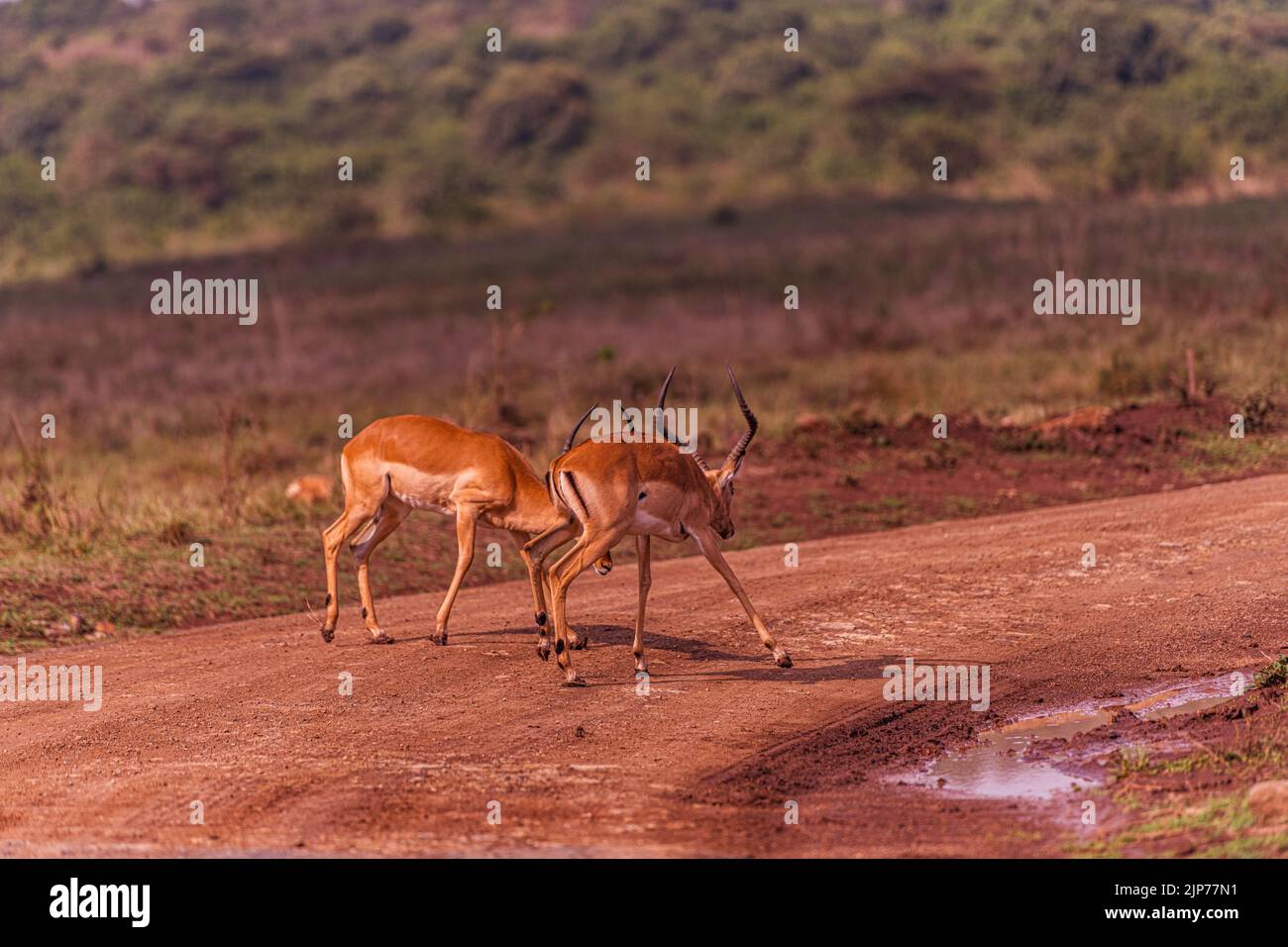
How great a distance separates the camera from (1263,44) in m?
61.4

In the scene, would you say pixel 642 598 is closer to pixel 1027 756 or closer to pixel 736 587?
pixel 736 587

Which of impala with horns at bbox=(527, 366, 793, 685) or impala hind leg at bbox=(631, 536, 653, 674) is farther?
impala hind leg at bbox=(631, 536, 653, 674)

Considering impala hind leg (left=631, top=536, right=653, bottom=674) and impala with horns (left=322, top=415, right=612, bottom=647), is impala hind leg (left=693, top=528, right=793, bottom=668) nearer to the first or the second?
impala hind leg (left=631, top=536, right=653, bottom=674)

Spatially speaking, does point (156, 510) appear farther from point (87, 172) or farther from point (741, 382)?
point (87, 172)

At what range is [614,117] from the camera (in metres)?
59.9

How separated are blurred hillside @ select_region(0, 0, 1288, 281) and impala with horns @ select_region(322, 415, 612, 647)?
34270mm

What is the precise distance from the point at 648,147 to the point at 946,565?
4464 cm

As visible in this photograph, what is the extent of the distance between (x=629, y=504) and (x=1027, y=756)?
2732 millimetres

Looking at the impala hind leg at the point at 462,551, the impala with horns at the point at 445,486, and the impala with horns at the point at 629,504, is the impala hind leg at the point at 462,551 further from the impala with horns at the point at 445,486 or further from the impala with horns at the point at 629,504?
the impala with horns at the point at 629,504

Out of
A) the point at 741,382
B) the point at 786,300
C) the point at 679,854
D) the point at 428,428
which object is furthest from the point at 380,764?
the point at 786,300

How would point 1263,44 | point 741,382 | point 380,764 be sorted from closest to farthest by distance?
point 380,764 → point 741,382 → point 1263,44

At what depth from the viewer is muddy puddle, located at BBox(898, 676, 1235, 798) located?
7.65 metres

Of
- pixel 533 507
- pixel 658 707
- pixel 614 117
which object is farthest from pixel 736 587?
pixel 614 117

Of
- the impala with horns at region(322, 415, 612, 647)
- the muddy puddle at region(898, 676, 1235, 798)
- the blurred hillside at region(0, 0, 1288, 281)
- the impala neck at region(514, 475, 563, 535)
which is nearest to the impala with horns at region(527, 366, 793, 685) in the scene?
the impala neck at region(514, 475, 563, 535)
